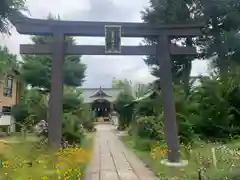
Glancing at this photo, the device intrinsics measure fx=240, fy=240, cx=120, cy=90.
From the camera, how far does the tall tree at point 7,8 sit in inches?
324

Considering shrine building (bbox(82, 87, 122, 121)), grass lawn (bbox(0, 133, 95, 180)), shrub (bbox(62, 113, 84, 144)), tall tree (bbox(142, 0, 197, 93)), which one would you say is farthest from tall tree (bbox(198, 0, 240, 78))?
shrine building (bbox(82, 87, 122, 121))

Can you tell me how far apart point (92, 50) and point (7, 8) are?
12.5ft

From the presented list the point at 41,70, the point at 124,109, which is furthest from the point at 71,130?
the point at 124,109

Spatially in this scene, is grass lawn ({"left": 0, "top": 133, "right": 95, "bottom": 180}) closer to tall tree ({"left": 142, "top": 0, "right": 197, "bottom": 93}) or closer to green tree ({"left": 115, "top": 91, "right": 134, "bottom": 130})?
tall tree ({"left": 142, "top": 0, "right": 197, "bottom": 93})

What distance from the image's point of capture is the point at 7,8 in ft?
27.4

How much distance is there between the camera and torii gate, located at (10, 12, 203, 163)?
258 inches

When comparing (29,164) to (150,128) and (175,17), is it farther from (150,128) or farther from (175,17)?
(175,17)

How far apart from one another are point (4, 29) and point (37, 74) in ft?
22.1

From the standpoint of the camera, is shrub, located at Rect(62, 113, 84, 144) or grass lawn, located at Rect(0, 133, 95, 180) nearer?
grass lawn, located at Rect(0, 133, 95, 180)

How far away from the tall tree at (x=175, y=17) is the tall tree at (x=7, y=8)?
312 inches

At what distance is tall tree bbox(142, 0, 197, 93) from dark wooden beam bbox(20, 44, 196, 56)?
7337 mm

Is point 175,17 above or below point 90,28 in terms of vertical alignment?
above

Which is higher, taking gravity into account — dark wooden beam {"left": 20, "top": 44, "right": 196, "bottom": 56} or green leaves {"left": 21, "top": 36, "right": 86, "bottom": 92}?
green leaves {"left": 21, "top": 36, "right": 86, "bottom": 92}

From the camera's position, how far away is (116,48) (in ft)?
22.8
